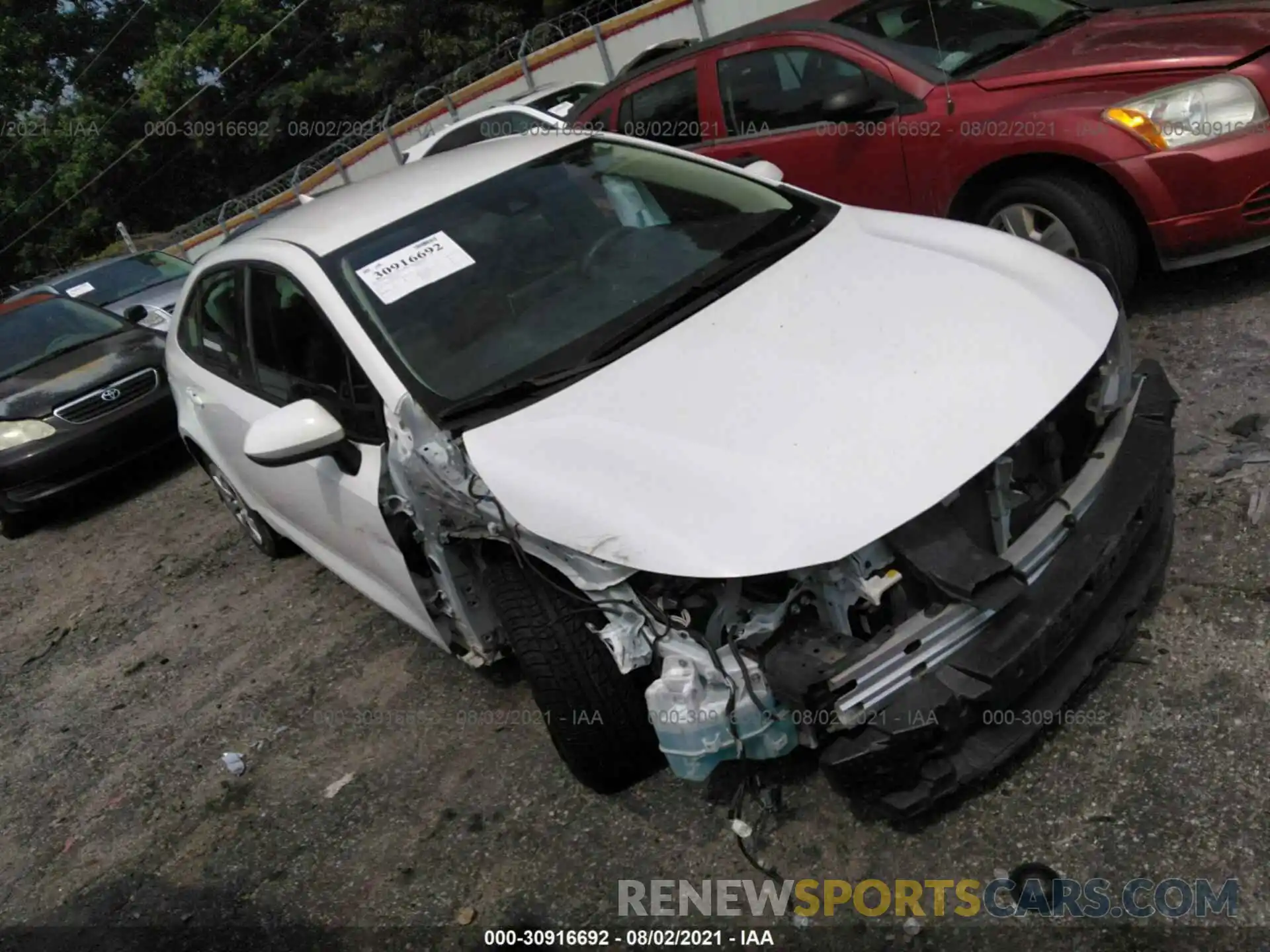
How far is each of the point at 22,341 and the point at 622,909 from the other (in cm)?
696

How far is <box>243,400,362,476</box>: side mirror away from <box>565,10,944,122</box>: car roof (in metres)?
3.17

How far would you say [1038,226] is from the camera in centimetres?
437

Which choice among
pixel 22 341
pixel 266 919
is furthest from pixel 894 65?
pixel 22 341

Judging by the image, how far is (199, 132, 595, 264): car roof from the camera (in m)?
3.41

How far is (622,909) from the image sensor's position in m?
2.55

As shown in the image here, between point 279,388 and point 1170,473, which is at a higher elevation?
point 279,388

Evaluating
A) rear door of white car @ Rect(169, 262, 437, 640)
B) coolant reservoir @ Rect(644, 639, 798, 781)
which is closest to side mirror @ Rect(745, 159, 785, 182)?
rear door of white car @ Rect(169, 262, 437, 640)

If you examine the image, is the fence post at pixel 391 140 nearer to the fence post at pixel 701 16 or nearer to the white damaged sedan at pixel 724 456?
the fence post at pixel 701 16

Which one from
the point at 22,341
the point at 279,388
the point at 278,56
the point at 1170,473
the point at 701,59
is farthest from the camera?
the point at 278,56

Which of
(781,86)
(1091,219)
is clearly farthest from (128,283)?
(1091,219)

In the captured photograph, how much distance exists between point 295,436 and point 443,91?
19074 millimetres

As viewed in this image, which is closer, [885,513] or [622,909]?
[885,513]

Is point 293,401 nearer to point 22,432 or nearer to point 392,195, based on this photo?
point 392,195

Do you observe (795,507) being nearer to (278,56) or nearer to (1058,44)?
(1058,44)
